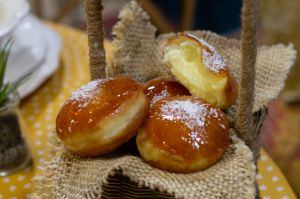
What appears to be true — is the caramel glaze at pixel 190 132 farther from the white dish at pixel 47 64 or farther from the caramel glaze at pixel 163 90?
the white dish at pixel 47 64

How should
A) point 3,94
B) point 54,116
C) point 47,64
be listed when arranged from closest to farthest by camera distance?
1. point 3,94
2. point 54,116
3. point 47,64

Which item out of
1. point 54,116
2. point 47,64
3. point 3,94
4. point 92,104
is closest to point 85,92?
point 92,104

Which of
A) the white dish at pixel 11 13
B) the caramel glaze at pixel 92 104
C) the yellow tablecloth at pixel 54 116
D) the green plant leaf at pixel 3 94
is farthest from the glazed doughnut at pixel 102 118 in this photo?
the white dish at pixel 11 13

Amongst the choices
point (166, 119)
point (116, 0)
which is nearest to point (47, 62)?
point (166, 119)

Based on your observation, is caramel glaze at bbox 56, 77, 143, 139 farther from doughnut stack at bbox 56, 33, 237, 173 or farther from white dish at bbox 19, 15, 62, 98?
white dish at bbox 19, 15, 62, 98

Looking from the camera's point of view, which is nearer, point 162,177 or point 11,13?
point 162,177

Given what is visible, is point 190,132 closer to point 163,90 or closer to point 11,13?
point 163,90

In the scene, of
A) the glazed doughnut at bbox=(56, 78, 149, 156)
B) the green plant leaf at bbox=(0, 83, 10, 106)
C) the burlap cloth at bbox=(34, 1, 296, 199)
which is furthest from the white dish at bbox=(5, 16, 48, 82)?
the glazed doughnut at bbox=(56, 78, 149, 156)

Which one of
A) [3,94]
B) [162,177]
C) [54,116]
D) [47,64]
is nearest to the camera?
[162,177]
